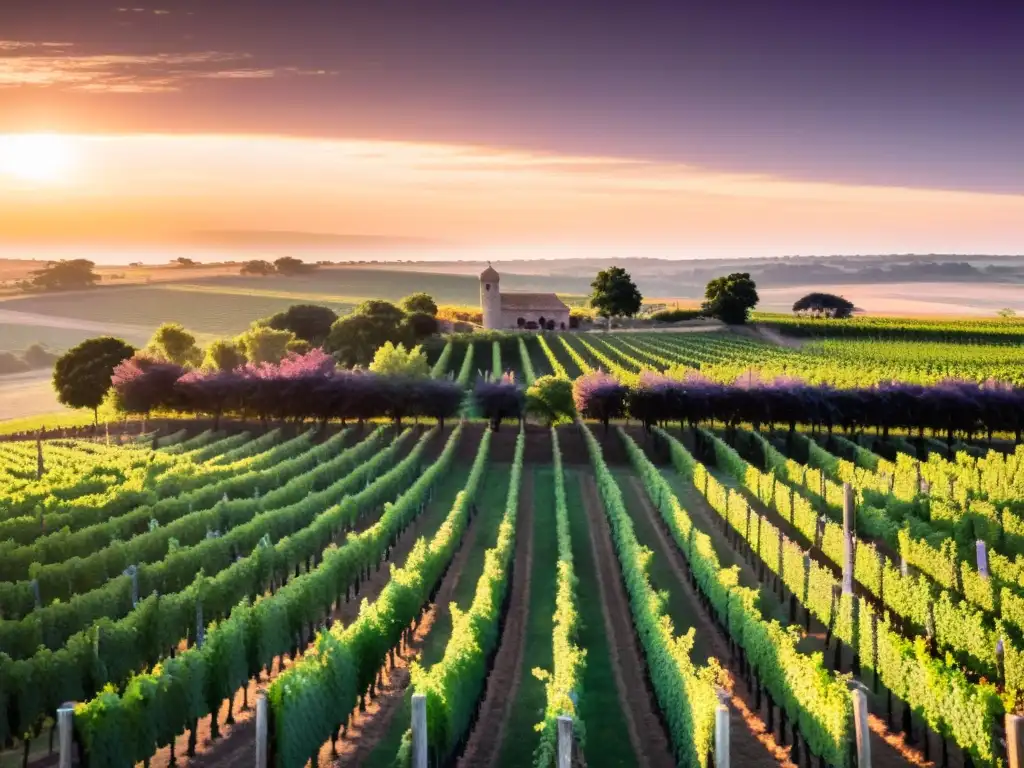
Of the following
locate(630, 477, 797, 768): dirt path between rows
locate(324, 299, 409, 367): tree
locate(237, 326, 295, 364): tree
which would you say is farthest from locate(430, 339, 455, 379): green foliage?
locate(630, 477, 797, 768): dirt path between rows

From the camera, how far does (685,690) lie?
1568cm

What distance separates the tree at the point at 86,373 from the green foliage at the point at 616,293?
Answer: 2279 inches

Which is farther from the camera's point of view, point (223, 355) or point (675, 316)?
point (675, 316)

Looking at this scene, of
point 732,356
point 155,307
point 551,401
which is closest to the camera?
point 551,401

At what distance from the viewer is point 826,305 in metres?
134

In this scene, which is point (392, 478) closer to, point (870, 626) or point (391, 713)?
point (391, 713)

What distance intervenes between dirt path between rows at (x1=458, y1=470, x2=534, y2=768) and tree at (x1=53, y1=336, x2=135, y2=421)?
5384cm

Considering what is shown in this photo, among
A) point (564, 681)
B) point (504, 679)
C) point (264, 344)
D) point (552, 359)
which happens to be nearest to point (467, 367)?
point (552, 359)

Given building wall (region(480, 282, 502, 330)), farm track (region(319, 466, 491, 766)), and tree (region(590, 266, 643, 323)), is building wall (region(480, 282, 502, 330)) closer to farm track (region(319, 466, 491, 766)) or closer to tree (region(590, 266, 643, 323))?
tree (region(590, 266, 643, 323))

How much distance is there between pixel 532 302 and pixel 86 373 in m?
54.3

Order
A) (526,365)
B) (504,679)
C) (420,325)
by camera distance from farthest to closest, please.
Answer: (420,325) < (526,365) < (504,679)

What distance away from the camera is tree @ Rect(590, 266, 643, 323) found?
4542 inches

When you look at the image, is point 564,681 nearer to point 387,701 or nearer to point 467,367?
point 387,701

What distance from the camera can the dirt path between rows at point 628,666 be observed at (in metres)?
17.5
